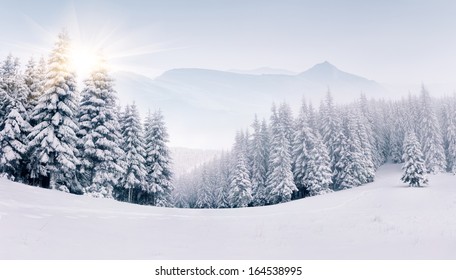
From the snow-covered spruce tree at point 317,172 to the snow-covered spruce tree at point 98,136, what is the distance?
29.4 metres

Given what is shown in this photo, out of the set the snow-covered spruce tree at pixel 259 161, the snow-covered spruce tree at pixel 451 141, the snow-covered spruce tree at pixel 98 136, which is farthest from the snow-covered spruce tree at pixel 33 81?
the snow-covered spruce tree at pixel 451 141

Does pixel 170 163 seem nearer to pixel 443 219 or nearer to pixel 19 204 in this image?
pixel 19 204

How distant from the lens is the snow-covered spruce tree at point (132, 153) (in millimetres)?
38625

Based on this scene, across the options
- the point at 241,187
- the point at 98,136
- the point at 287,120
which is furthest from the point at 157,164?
the point at 287,120

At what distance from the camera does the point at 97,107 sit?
31297mm

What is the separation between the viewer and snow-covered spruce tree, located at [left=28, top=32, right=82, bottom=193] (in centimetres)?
2630

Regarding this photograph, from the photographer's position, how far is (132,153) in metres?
39.2

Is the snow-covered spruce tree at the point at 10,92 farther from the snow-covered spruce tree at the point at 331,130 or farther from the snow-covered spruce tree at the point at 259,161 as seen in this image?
the snow-covered spruce tree at the point at 331,130

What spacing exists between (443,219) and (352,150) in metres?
41.8

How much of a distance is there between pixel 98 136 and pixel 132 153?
8674 mm

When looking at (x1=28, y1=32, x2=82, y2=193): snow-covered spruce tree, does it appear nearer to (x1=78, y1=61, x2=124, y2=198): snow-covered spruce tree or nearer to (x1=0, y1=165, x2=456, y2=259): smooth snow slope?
(x1=78, y1=61, x2=124, y2=198): snow-covered spruce tree

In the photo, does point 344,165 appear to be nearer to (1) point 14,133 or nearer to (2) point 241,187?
(2) point 241,187

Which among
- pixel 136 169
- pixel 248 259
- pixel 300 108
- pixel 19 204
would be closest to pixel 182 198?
pixel 300 108

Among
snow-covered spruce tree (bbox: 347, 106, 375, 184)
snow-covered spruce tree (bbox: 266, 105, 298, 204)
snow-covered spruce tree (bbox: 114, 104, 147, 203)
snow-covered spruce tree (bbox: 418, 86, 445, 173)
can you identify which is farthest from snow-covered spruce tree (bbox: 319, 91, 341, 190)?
snow-covered spruce tree (bbox: 114, 104, 147, 203)
